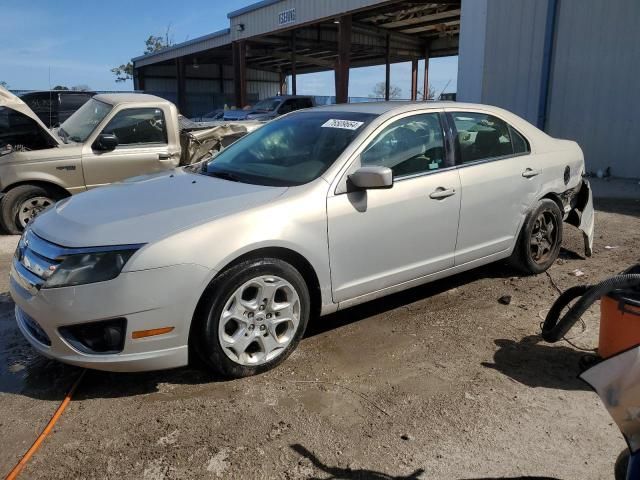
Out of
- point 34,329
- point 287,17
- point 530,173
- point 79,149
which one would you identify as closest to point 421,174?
point 530,173

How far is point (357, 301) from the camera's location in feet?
12.0

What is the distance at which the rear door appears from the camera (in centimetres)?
419

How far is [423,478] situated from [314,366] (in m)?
1.14

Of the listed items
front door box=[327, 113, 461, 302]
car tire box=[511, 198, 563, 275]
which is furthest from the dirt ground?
car tire box=[511, 198, 563, 275]

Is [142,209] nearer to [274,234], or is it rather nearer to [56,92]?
[274,234]

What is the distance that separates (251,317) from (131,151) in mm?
4776

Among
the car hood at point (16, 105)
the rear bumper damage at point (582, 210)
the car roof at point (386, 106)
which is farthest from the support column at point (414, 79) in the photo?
the car roof at point (386, 106)

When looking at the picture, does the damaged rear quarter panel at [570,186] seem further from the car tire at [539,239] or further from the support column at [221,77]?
the support column at [221,77]

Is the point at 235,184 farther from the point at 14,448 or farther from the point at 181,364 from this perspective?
the point at 14,448

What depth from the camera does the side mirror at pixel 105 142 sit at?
6.78m

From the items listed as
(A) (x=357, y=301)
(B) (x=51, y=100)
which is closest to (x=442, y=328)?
(A) (x=357, y=301)

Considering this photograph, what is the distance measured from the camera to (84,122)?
24.2 feet

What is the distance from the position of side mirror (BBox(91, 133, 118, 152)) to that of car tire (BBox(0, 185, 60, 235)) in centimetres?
81

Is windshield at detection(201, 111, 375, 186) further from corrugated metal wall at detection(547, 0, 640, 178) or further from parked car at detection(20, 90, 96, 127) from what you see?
parked car at detection(20, 90, 96, 127)
